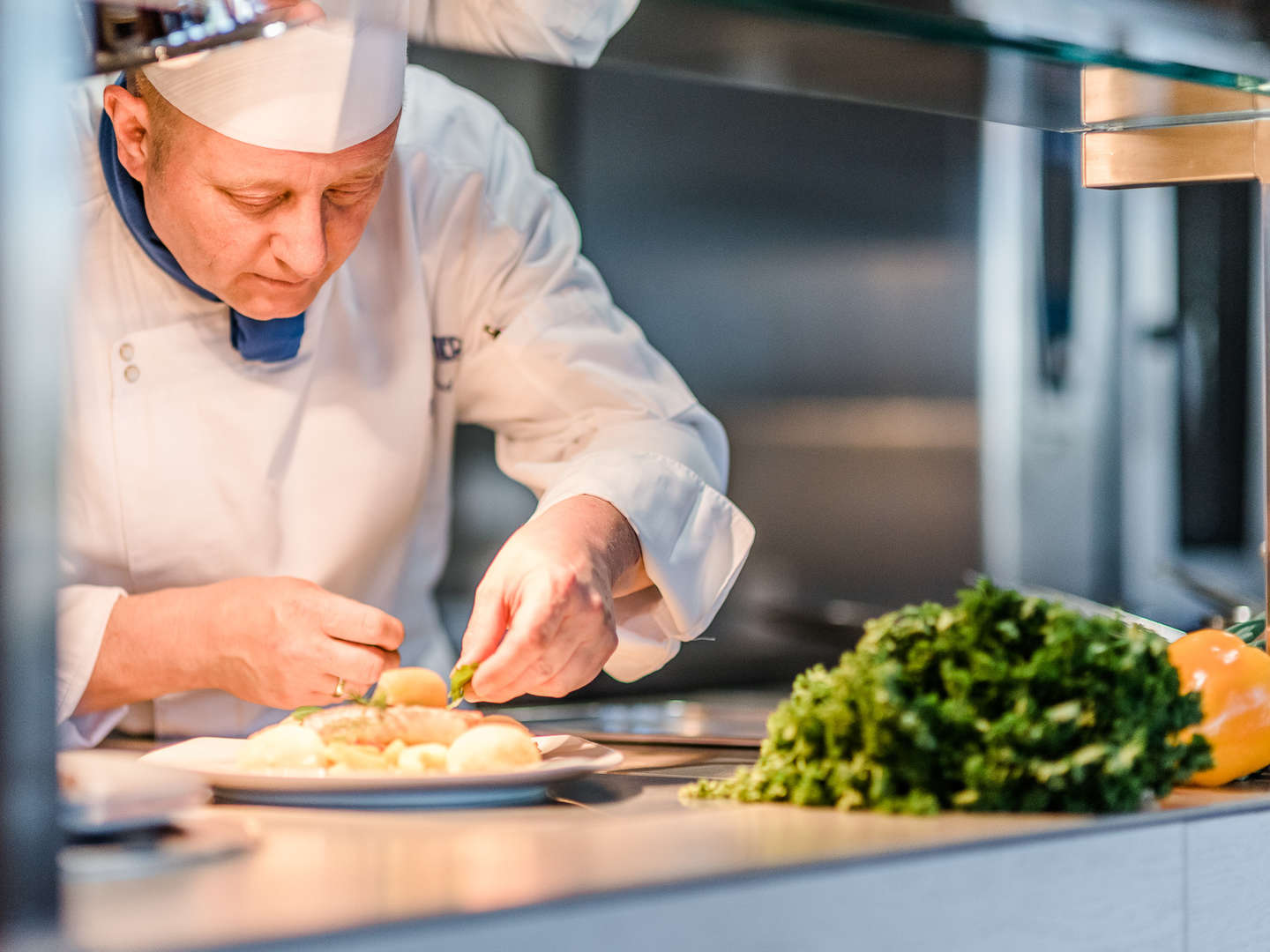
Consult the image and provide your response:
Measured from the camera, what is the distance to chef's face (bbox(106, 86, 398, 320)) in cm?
110

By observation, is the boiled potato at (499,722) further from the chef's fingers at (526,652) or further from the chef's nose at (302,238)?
the chef's nose at (302,238)

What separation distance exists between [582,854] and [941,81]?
2.14 ft

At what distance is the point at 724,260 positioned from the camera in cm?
315

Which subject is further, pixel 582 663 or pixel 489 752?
pixel 582 663

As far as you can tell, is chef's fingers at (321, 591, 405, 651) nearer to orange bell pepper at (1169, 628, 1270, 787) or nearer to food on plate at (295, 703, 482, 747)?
food on plate at (295, 703, 482, 747)

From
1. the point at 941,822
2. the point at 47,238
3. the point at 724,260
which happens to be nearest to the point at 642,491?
the point at 941,822

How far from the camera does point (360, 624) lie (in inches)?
42.9

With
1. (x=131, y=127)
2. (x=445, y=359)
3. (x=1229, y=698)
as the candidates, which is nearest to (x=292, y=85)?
(x=131, y=127)

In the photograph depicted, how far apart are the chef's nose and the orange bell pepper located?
0.70 meters

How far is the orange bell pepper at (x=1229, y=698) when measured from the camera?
0.97 meters

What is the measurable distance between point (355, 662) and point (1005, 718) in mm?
516

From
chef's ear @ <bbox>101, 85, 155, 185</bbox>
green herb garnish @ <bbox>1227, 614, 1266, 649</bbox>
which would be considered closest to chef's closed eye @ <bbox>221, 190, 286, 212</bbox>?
chef's ear @ <bbox>101, 85, 155, 185</bbox>

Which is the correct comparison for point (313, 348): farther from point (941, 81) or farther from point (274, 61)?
point (941, 81)

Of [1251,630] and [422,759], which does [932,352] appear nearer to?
[1251,630]
